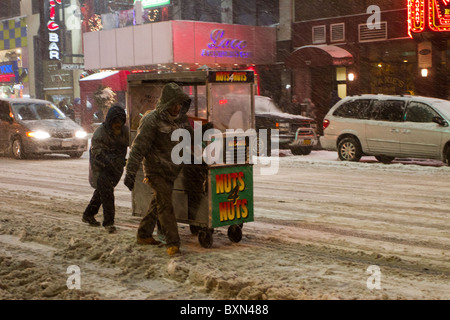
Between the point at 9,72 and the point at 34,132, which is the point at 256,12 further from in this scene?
the point at 9,72

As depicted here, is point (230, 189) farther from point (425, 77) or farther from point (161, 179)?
point (425, 77)

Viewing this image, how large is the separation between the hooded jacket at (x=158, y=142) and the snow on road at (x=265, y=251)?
2.96ft

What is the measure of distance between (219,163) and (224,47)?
23.2m

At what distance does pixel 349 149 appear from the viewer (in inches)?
733

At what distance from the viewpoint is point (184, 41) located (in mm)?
29484

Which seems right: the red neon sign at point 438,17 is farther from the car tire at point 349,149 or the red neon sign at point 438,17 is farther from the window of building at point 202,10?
the window of building at point 202,10

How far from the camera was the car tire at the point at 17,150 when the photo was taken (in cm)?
2048

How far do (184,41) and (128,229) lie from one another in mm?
21268

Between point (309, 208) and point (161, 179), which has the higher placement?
point (161, 179)

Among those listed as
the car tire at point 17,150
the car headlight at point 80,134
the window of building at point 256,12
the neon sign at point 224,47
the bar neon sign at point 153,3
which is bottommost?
the car tire at point 17,150

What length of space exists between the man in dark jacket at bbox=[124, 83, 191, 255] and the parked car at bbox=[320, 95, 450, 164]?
34.9 feet

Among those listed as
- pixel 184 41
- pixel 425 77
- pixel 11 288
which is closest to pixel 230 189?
pixel 11 288

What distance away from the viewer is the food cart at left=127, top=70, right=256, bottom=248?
7836 mm

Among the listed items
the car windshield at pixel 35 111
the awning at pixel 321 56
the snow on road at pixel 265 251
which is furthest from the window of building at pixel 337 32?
the snow on road at pixel 265 251
